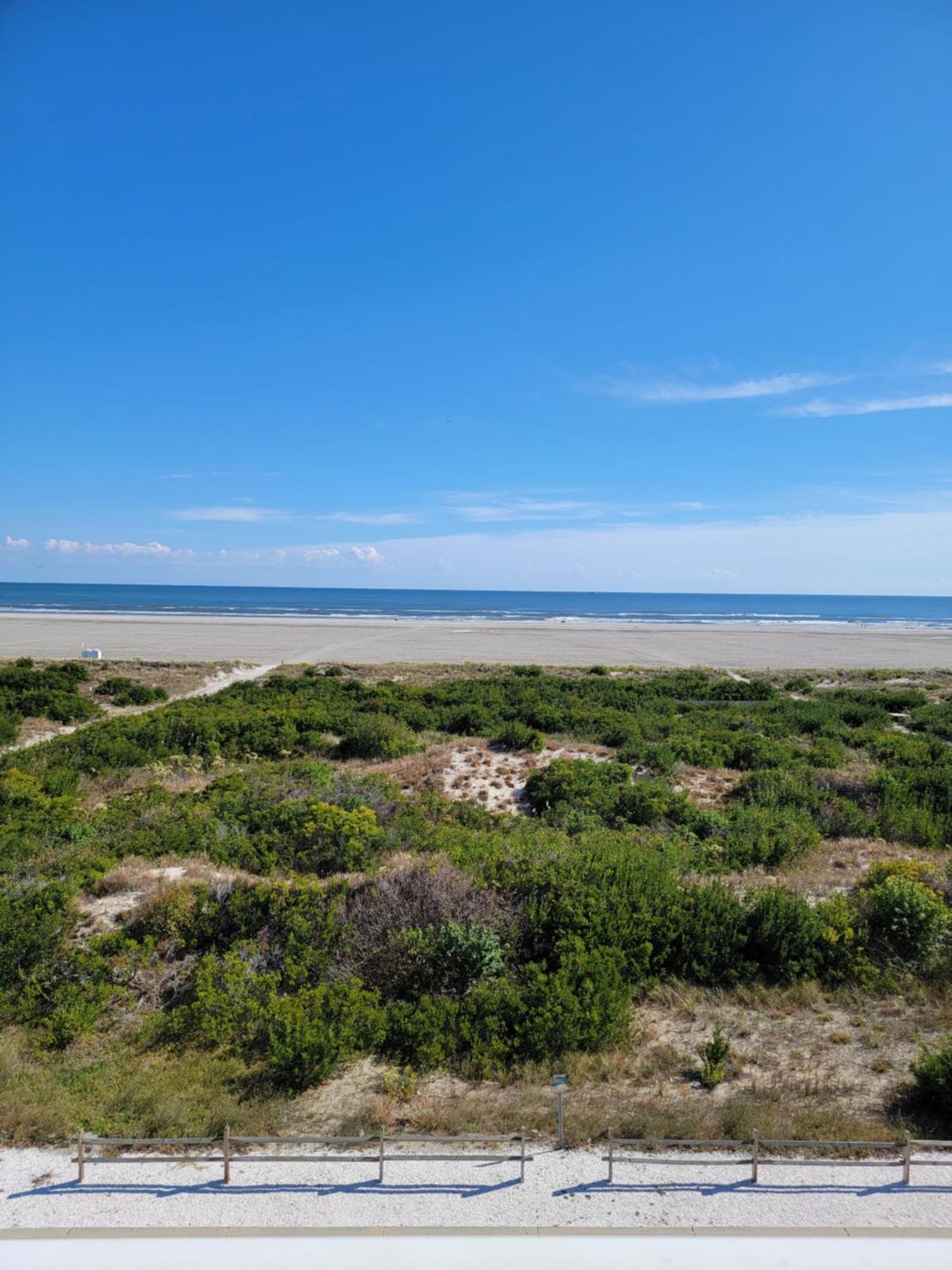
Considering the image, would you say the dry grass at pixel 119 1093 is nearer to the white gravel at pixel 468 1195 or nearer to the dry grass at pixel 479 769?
the white gravel at pixel 468 1195

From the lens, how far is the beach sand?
45938 millimetres

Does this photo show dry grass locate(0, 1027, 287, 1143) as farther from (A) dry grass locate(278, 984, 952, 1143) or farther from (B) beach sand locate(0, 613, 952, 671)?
(B) beach sand locate(0, 613, 952, 671)

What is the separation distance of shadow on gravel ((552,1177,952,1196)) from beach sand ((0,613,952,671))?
125 ft

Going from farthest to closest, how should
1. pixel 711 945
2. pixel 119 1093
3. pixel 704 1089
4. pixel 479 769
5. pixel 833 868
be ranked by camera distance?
pixel 479 769
pixel 833 868
pixel 711 945
pixel 704 1089
pixel 119 1093

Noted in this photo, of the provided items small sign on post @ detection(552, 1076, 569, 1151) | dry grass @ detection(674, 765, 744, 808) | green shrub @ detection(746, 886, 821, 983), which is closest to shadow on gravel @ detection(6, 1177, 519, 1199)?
small sign on post @ detection(552, 1076, 569, 1151)

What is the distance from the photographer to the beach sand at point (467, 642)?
4594 centimetres

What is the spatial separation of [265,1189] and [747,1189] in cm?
322

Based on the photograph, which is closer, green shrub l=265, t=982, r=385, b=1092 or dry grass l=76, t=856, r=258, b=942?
green shrub l=265, t=982, r=385, b=1092

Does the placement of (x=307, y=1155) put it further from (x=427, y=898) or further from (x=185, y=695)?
(x=185, y=695)

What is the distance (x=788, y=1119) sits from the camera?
17.2 feet

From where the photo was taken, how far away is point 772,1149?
4973 millimetres

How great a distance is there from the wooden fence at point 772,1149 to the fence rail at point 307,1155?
0.74 meters

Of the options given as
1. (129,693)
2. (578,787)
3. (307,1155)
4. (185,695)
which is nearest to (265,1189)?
(307,1155)

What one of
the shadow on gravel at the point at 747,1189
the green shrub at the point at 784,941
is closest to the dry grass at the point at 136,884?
the shadow on gravel at the point at 747,1189
